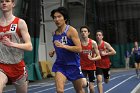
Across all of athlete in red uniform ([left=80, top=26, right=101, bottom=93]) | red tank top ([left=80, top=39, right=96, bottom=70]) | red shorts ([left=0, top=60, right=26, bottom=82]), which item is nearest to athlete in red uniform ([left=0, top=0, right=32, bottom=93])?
red shorts ([left=0, top=60, right=26, bottom=82])

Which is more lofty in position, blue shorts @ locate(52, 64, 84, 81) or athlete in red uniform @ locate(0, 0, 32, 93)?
athlete in red uniform @ locate(0, 0, 32, 93)

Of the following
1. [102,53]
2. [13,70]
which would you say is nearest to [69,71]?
[13,70]

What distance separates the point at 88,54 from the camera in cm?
962

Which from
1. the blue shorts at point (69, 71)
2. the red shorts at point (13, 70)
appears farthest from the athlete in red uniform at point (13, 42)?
the blue shorts at point (69, 71)

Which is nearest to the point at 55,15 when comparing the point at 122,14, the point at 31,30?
the point at 31,30

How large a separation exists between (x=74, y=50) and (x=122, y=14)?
33.1 meters

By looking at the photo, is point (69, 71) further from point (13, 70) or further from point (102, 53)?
point (102, 53)

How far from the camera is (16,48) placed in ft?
17.7

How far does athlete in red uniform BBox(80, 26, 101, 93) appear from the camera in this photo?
9.52 metres

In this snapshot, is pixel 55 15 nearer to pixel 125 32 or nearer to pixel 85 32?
pixel 85 32

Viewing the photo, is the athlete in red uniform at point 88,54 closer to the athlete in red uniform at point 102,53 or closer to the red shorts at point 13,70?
the athlete in red uniform at point 102,53

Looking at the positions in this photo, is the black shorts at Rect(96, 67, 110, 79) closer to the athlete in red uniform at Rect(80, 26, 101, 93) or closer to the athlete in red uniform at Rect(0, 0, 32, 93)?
the athlete in red uniform at Rect(80, 26, 101, 93)

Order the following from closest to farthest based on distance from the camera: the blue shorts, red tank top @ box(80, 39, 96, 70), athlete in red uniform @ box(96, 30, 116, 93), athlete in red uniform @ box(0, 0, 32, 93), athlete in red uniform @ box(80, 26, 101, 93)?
athlete in red uniform @ box(0, 0, 32, 93)
the blue shorts
athlete in red uniform @ box(80, 26, 101, 93)
red tank top @ box(80, 39, 96, 70)
athlete in red uniform @ box(96, 30, 116, 93)

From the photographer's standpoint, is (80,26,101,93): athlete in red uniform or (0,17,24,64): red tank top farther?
(80,26,101,93): athlete in red uniform
